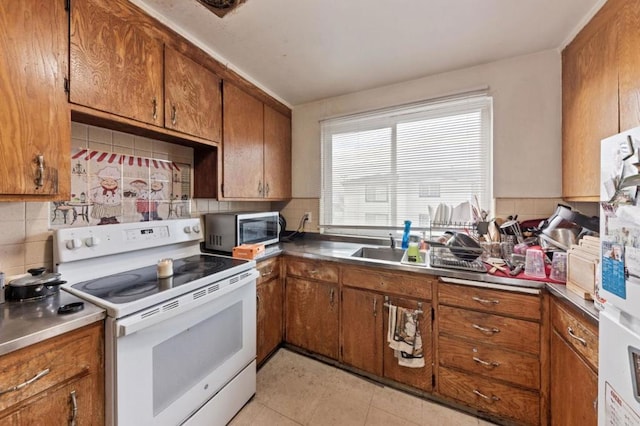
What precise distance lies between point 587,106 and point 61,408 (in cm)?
276

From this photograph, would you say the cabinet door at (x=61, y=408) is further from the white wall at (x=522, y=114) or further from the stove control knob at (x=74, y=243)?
the white wall at (x=522, y=114)

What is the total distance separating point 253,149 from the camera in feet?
7.14

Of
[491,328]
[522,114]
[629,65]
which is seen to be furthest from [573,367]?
[522,114]

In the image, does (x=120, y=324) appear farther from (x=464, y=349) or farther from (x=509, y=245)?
(x=509, y=245)

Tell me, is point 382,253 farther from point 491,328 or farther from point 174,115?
point 174,115

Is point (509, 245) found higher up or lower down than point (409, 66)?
lower down

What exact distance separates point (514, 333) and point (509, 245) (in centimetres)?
54

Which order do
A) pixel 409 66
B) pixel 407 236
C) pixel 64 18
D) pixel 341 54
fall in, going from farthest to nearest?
pixel 407 236
pixel 409 66
pixel 341 54
pixel 64 18

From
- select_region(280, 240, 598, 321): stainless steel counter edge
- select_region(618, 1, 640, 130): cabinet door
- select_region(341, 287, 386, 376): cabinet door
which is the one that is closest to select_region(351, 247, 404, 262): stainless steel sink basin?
select_region(280, 240, 598, 321): stainless steel counter edge

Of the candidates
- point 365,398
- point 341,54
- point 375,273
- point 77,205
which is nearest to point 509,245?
point 375,273

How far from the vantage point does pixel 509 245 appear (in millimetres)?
1604

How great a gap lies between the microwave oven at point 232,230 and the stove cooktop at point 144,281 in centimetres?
26

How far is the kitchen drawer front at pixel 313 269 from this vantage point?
1.85 m

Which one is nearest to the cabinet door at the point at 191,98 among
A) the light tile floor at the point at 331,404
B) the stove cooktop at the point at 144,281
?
the stove cooktop at the point at 144,281
